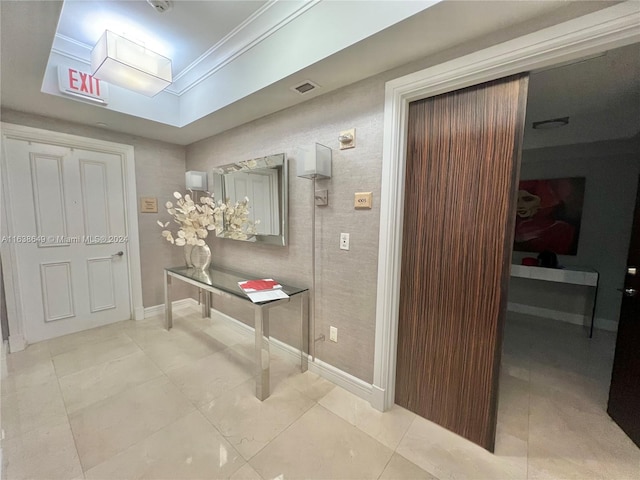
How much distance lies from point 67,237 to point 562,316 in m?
6.06

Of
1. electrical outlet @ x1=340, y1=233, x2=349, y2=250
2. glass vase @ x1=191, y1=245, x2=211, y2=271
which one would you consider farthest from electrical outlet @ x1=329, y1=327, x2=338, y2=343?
glass vase @ x1=191, y1=245, x2=211, y2=271

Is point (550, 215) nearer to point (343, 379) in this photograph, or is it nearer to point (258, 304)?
point (343, 379)

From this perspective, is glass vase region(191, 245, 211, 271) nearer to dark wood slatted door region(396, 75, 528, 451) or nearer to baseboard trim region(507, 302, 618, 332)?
dark wood slatted door region(396, 75, 528, 451)

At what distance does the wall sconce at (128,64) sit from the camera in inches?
64.7

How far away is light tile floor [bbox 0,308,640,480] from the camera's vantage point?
4.30 ft

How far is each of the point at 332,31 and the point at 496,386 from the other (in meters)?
2.22

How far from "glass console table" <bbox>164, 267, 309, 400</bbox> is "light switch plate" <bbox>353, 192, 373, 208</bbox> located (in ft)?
2.81

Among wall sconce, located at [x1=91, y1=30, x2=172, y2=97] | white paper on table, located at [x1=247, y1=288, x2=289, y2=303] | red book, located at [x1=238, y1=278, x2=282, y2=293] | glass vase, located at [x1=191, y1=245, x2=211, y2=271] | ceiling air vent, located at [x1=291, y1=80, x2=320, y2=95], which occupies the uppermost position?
wall sconce, located at [x1=91, y1=30, x2=172, y2=97]

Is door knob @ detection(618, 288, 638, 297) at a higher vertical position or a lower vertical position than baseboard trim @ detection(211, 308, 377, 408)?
higher

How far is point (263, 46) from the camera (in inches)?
71.1

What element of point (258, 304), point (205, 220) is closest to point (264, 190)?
point (205, 220)

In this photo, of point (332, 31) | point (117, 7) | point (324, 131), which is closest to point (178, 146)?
point (117, 7)

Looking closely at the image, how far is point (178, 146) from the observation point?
3389mm

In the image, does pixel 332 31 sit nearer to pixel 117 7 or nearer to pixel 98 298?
pixel 117 7
